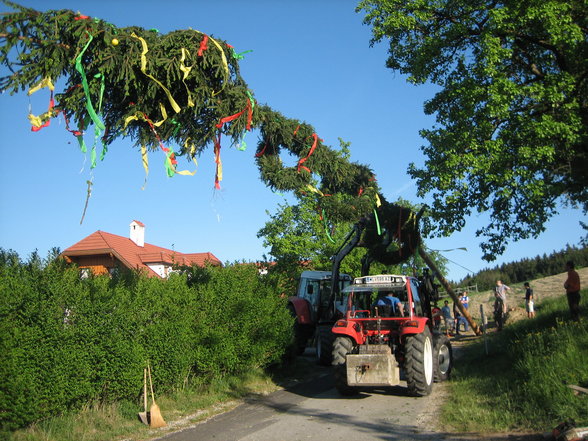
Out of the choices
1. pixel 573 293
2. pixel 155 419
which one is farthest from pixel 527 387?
pixel 155 419

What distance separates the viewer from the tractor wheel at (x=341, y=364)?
10188 millimetres

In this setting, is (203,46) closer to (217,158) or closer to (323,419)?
(217,158)

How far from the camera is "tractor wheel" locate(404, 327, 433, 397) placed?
9789 millimetres

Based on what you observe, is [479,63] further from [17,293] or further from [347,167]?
[17,293]

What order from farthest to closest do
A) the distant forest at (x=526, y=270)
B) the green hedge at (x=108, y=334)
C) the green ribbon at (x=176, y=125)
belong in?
the distant forest at (x=526, y=270) < the green hedge at (x=108, y=334) < the green ribbon at (x=176, y=125)

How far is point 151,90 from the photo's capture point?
19.9 feet

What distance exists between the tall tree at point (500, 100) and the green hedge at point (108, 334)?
5.40 m

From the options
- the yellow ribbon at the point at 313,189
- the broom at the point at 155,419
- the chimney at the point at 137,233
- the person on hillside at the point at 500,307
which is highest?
the chimney at the point at 137,233

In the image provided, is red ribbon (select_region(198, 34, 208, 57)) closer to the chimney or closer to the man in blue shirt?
the man in blue shirt

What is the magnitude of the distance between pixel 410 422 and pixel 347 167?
429 centimetres

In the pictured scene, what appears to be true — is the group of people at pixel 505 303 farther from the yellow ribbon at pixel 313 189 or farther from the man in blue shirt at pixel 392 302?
the yellow ribbon at pixel 313 189

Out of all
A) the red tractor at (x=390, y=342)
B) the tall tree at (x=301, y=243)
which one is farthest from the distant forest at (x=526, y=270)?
the red tractor at (x=390, y=342)

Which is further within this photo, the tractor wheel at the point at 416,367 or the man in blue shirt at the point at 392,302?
the man in blue shirt at the point at 392,302

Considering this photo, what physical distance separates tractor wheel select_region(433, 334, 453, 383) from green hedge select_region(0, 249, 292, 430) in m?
3.97
